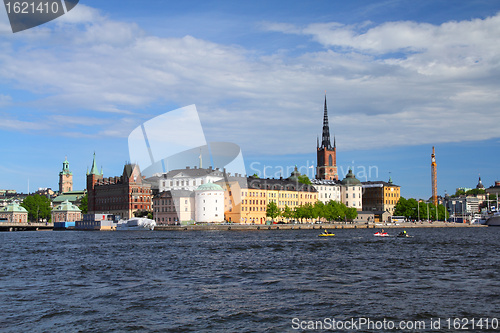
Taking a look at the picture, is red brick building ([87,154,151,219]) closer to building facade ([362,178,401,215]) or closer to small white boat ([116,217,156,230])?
small white boat ([116,217,156,230])

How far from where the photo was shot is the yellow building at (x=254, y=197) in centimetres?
12050

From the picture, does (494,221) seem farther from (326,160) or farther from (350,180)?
(326,160)

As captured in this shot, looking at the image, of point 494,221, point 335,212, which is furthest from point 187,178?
point 494,221

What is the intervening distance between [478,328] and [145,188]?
12899 centimetres

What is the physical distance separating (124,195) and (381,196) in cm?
7423

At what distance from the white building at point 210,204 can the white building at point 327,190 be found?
4502cm

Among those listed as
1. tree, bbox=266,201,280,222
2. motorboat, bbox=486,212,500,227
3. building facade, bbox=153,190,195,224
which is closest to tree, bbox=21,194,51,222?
building facade, bbox=153,190,195,224

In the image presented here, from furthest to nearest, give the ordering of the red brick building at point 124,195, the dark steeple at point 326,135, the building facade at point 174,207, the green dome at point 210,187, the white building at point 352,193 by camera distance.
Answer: the dark steeple at point 326,135 → the white building at point 352,193 → the red brick building at point 124,195 → the building facade at point 174,207 → the green dome at point 210,187

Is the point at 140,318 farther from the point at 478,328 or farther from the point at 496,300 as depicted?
the point at 496,300

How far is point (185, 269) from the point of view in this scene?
3108 centimetres

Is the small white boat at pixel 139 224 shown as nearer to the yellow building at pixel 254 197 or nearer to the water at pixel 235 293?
the yellow building at pixel 254 197

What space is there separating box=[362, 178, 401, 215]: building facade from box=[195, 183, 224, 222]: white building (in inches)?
2450

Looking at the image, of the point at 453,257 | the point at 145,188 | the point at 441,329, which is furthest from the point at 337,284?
the point at 145,188

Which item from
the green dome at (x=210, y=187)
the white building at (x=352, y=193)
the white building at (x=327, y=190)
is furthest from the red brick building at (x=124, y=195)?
the white building at (x=352, y=193)
